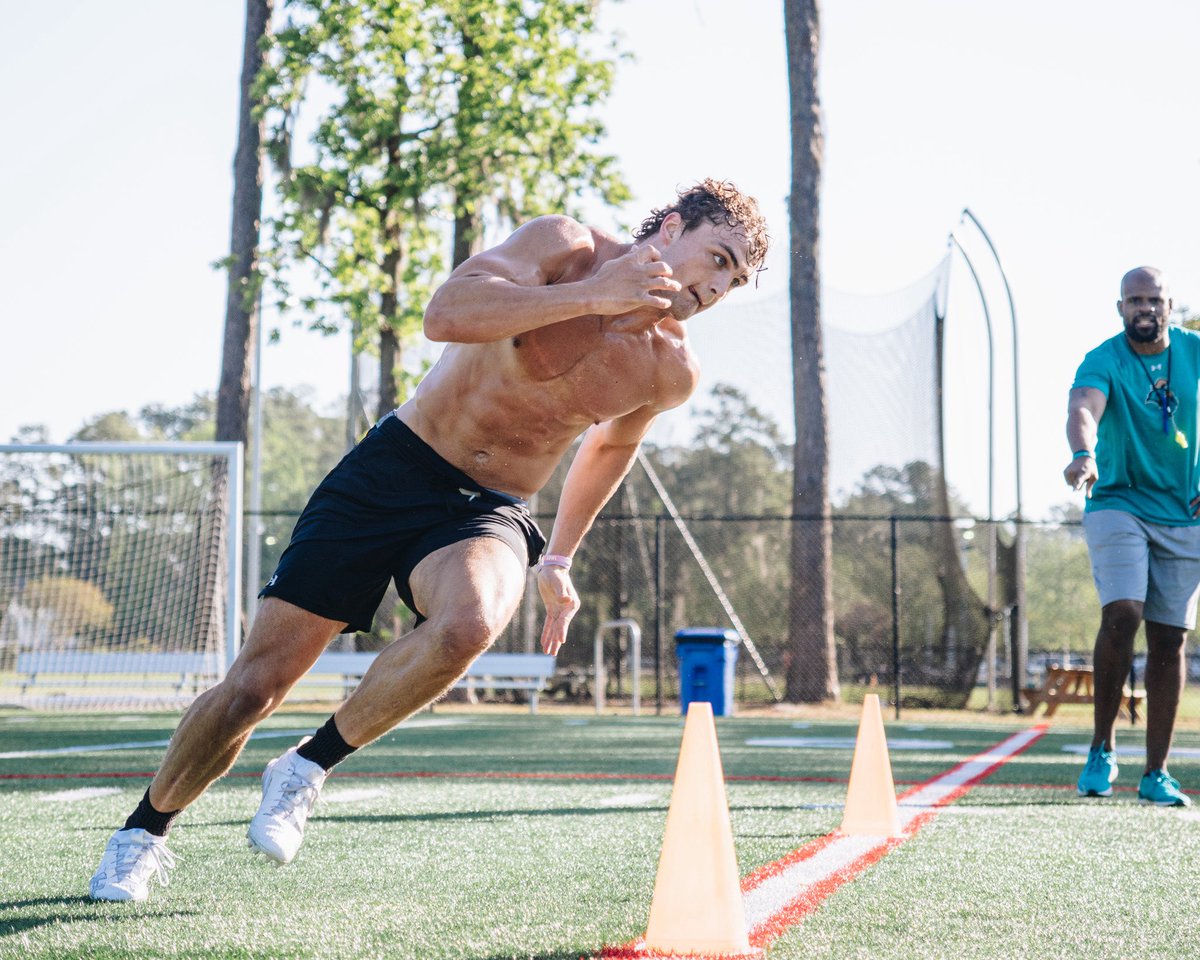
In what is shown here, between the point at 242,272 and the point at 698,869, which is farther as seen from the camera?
the point at 242,272

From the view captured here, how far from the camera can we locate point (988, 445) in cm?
2192

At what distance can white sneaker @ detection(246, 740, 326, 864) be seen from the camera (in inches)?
124

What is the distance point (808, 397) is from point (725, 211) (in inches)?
594

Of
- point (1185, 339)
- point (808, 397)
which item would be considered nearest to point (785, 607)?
point (808, 397)

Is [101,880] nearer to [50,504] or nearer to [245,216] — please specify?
[50,504]

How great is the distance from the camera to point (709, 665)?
1545 cm

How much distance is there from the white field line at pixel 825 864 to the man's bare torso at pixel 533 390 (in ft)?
4.09

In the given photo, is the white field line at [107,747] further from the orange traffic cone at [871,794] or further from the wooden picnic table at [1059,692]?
the wooden picnic table at [1059,692]

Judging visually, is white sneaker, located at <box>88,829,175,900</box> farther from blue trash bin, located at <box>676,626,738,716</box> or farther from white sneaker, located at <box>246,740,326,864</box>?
blue trash bin, located at <box>676,626,738,716</box>

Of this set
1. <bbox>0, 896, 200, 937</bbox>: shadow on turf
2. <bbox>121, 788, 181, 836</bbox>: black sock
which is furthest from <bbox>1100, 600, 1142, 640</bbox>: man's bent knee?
<bbox>0, 896, 200, 937</bbox>: shadow on turf

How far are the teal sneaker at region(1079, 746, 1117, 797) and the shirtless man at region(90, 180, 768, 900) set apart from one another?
3178mm

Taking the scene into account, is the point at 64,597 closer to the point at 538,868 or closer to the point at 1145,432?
the point at 1145,432

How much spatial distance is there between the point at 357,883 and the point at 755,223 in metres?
2.03

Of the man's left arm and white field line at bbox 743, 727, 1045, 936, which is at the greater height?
the man's left arm
